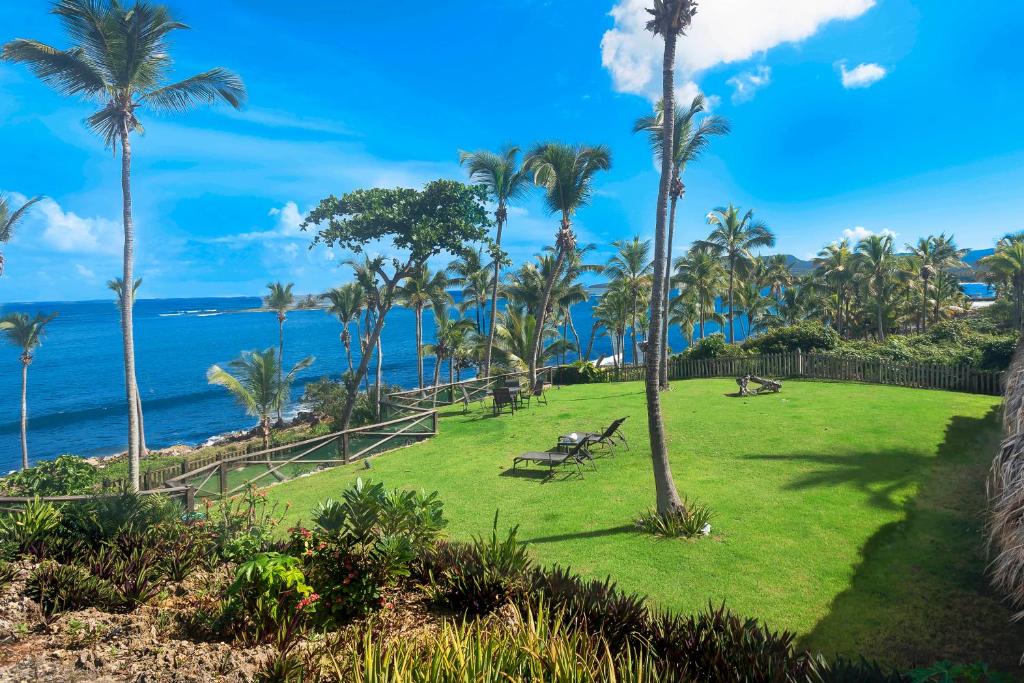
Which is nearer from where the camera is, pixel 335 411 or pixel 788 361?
pixel 788 361

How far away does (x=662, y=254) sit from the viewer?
316 inches

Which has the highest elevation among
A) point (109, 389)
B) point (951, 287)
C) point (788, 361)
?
point (951, 287)

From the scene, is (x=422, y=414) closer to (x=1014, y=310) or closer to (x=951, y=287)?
(x=1014, y=310)

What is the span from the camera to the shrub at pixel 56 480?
13.0 m

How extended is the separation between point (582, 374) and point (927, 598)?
68.0ft

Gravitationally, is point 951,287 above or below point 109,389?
above

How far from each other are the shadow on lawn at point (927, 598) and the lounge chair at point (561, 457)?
5258mm

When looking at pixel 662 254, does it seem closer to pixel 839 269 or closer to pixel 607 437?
pixel 607 437

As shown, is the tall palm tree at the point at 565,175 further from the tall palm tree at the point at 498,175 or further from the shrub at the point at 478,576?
the shrub at the point at 478,576

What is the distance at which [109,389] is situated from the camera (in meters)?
68.3

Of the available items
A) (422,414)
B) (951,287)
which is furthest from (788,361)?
(951,287)

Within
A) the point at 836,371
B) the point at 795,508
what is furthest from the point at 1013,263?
the point at 795,508

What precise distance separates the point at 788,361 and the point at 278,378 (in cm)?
2461

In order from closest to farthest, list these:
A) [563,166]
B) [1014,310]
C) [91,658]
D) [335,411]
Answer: [91,658]
[563,166]
[1014,310]
[335,411]
